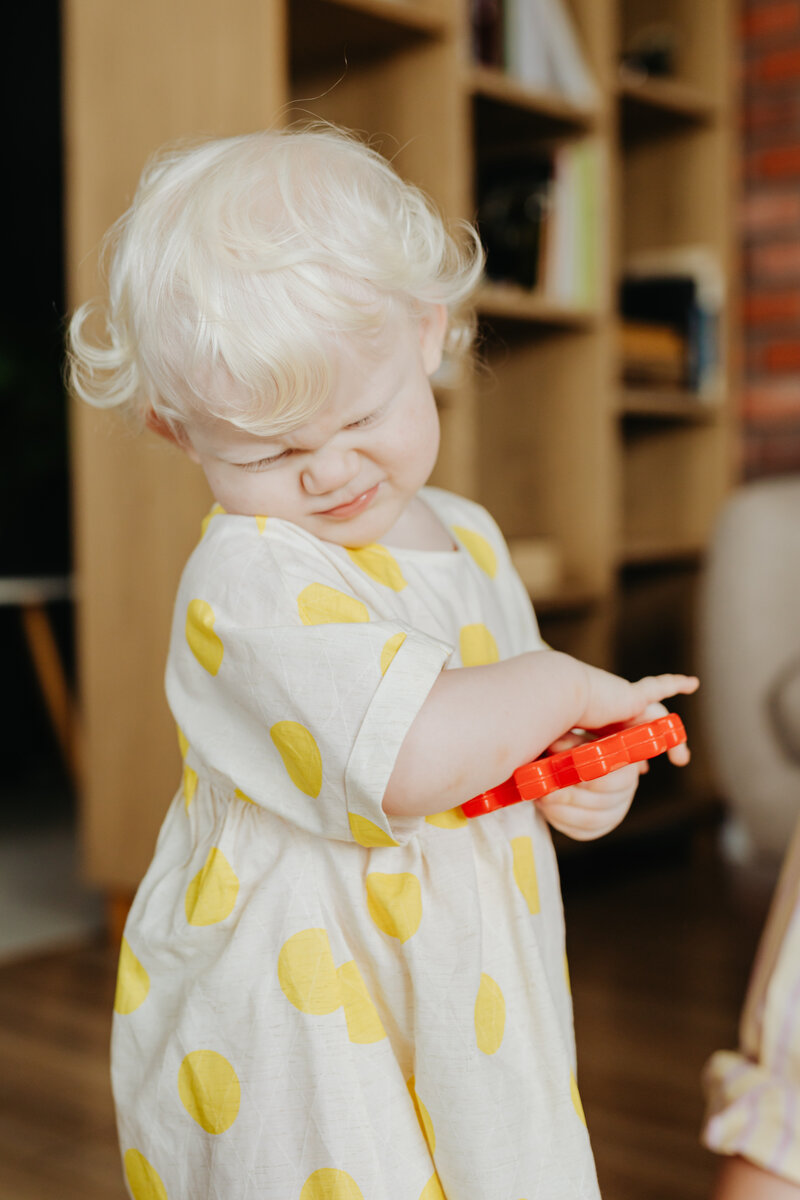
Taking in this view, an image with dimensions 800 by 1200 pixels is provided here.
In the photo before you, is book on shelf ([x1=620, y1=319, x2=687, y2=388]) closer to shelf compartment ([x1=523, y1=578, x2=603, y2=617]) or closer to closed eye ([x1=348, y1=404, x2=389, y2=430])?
shelf compartment ([x1=523, y1=578, x2=603, y2=617])

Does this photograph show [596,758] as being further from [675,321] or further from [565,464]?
[675,321]

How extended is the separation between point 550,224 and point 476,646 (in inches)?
70.9

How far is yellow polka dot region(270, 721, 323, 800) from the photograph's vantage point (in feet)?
2.28

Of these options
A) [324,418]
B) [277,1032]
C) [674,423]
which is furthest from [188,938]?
[674,423]

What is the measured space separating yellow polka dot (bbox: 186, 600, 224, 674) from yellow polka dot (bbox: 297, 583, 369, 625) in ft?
0.17

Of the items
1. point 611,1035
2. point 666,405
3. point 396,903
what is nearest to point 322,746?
point 396,903

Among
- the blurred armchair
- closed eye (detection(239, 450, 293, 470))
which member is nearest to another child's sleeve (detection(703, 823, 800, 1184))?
closed eye (detection(239, 450, 293, 470))

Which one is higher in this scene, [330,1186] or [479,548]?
[479,548]

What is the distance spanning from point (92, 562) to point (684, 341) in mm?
1462

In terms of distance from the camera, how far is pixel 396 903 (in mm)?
750

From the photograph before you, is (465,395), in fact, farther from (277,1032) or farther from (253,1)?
(277,1032)

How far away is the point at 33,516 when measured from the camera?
144 inches

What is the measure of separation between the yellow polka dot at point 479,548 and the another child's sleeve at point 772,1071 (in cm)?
33

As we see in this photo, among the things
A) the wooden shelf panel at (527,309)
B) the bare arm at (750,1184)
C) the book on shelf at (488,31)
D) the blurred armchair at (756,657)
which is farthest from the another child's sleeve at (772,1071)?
the book on shelf at (488,31)
